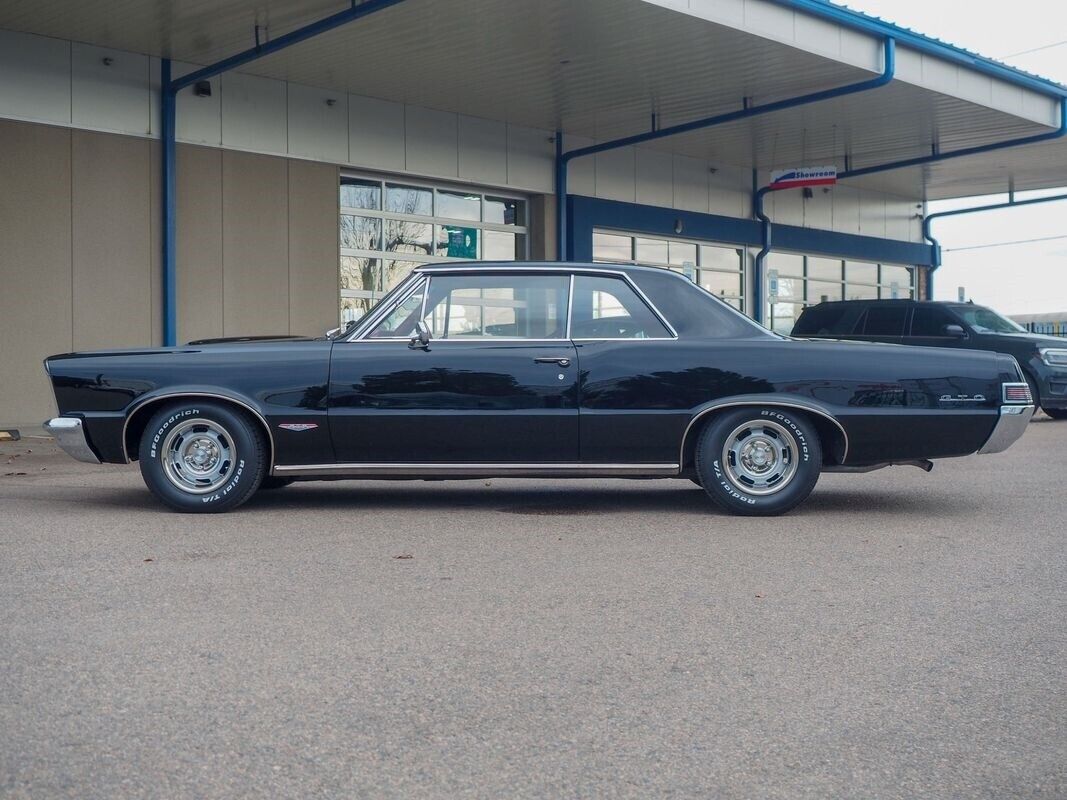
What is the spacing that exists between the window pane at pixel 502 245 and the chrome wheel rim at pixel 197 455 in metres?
13.3

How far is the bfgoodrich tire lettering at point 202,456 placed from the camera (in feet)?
24.4

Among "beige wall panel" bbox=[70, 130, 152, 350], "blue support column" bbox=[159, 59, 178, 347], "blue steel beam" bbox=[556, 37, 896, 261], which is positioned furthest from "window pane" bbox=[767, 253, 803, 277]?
"beige wall panel" bbox=[70, 130, 152, 350]

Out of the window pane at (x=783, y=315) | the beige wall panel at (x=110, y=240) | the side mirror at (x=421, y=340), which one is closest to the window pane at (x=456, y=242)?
the beige wall panel at (x=110, y=240)

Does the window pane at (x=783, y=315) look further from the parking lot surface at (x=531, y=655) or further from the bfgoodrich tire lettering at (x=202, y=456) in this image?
the bfgoodrich tire lettering at (x=202, y=456)

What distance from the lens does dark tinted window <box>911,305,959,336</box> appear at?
54.1 ft

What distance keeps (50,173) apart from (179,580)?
1127cm

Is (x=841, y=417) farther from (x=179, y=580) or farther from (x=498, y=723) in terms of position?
Answer: (x=498, y=723)

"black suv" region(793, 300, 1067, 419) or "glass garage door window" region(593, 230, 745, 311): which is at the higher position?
"glass garage door window" region(593, 230, 745, 311)

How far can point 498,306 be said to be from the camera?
7703 mm

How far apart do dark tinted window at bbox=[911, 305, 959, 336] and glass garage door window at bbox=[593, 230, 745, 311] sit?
5655 mm

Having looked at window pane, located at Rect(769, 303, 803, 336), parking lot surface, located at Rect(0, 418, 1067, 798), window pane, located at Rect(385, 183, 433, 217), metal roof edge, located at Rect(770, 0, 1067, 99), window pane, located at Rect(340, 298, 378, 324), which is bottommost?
parking lot surface, located at Rect(0, 418, 1067, 798)

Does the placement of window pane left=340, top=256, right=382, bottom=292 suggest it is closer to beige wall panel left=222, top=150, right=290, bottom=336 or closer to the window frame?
beige wall panel left=222, top=150, right=290, bottom=336

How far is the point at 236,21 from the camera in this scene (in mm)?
14352

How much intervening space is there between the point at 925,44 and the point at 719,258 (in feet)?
26.8
